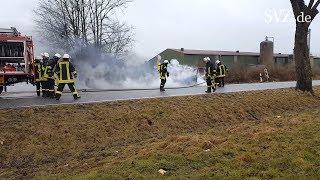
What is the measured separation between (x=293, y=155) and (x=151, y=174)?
249 centimetres

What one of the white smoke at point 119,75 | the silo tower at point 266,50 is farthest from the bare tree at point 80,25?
the silo tower at point 266,50

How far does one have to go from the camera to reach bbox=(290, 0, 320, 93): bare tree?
61.7 ft

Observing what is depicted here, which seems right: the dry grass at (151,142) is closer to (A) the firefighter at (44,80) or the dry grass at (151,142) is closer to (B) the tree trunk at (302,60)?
(A) the firefighter at (44,80)

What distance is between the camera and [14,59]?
1483 cm

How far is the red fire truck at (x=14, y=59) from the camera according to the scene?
1460cm

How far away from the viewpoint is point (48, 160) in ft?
28.0

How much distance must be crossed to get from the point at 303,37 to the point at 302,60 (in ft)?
3.74

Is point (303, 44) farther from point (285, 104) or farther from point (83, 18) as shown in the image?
point (83, 18)

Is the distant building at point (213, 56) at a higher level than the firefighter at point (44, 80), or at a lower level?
higher

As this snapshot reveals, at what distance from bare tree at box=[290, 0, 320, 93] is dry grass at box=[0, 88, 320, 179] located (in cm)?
653

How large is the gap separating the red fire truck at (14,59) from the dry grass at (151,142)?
15.9ft

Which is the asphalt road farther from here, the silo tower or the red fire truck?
the silo tower

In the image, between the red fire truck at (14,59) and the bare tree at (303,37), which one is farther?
the bare tree at (303,37)

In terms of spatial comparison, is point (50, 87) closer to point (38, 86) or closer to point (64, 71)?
point (38, 86)
